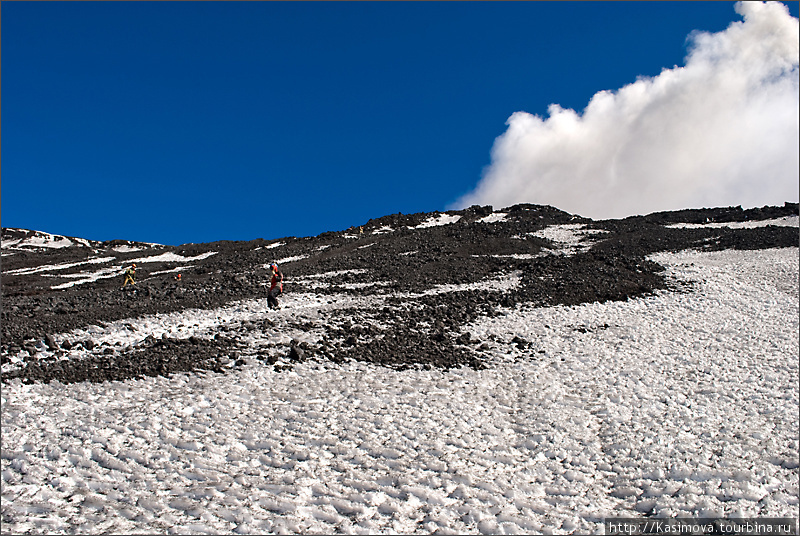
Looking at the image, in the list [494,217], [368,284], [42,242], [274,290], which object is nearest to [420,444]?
[274,290]

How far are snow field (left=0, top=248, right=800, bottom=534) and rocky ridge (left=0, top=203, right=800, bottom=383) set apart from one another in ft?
4.67

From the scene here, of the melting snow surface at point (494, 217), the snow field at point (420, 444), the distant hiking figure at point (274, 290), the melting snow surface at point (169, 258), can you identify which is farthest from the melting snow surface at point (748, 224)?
the melting snow surface at point (169, 258)

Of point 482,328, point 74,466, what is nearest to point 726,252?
point 482,328

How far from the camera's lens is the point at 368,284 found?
101ft

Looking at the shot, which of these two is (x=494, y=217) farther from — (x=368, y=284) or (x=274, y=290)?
(x=274, y=290)

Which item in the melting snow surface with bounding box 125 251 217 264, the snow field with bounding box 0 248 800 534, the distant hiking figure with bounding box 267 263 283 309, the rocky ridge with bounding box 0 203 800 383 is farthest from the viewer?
the melting snow surface with bounding box 125 251 217 264

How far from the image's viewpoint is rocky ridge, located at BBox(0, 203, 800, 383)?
17656mm

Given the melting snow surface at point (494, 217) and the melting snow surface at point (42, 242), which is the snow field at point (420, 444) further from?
the melting snow surface at point (42, 242)

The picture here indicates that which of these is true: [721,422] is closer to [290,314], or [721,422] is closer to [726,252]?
[290,314]

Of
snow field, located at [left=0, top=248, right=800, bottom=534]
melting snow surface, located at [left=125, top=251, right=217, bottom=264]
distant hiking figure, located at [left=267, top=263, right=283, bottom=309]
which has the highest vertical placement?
melting snow surface, located at [left=125, top=251, right=217, bottom=264]

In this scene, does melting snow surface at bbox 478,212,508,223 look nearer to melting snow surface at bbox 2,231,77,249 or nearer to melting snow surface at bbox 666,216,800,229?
melting snow surface at bbox 666,216,800,229

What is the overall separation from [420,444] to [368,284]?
65.9ft

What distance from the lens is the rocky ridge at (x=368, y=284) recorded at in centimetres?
1766

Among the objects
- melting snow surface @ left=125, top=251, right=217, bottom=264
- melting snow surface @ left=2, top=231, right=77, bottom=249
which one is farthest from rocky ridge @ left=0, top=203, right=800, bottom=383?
melting snow surface @ left=2, top=231, right=77, bottom=249
